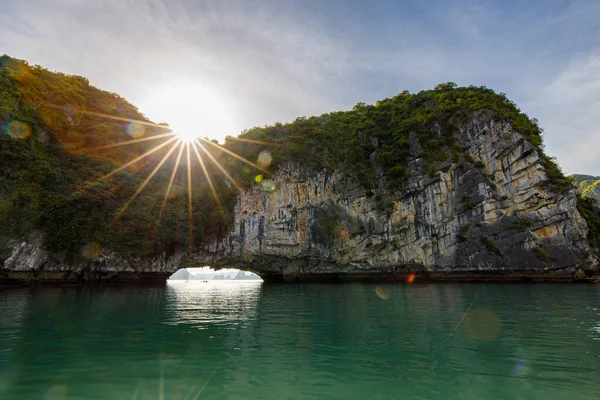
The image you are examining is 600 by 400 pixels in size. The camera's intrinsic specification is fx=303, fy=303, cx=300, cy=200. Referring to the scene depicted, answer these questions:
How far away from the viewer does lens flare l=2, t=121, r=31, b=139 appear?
26977mm

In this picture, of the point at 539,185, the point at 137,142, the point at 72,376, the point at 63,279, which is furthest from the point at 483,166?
the point at 63,279

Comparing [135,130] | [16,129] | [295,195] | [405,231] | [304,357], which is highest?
[135,130]

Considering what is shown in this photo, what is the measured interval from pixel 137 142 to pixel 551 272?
163ft

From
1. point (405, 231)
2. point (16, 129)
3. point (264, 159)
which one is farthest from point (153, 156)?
point (405, 231)

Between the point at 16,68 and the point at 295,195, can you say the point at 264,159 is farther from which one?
the point at 16,68

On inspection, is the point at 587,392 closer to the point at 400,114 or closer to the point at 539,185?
the point at 539,185

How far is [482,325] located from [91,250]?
33373 mm

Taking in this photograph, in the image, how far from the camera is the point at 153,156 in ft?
132

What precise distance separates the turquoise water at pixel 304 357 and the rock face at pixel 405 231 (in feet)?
75.0

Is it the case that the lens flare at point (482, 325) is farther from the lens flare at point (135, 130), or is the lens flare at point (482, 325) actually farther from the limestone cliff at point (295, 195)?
the lens flare at point (135, 130)

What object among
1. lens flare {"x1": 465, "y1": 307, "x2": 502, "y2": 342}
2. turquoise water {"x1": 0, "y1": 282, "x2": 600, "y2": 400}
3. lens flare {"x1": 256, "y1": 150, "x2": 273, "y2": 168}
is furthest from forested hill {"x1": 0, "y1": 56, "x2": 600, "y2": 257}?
lens flare {"x1": 465, "y1": 307, "x2": 502, "y2": 342}

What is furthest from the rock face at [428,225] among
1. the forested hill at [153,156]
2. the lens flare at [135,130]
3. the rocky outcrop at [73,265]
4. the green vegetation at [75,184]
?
the lens flare at [135,130]

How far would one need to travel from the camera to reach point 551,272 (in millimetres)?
30922

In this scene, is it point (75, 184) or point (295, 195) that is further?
point (295, 195)
